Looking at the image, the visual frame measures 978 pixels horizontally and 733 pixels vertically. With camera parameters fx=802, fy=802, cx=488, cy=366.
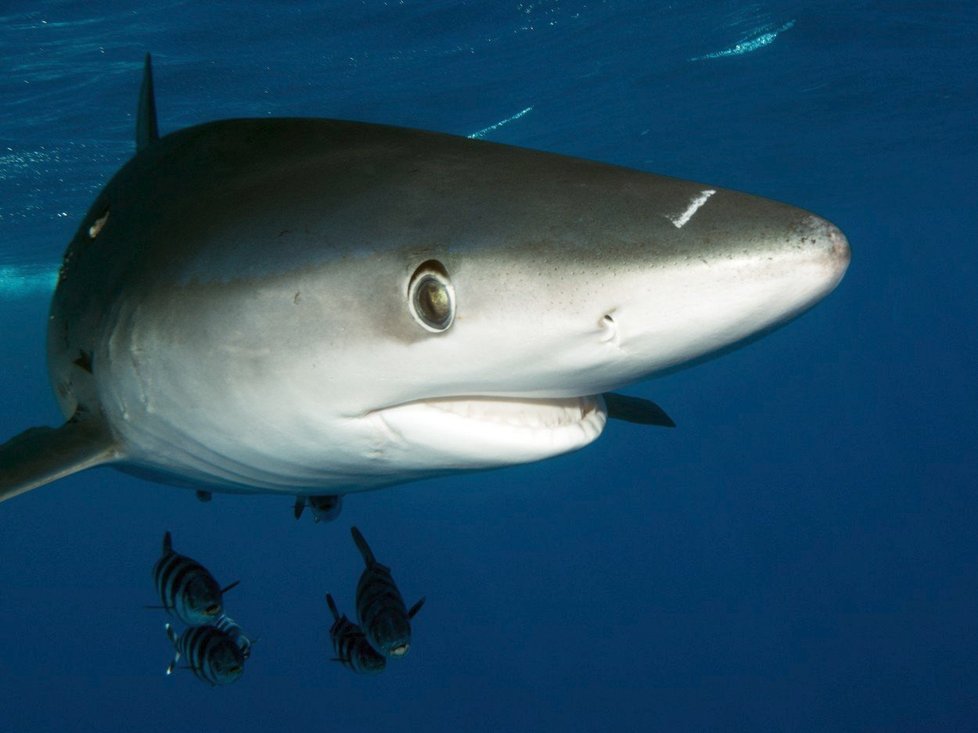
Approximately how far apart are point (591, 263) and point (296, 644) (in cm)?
4949

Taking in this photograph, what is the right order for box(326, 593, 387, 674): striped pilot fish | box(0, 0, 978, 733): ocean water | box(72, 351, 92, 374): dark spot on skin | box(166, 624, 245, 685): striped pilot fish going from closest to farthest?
box(72, 351, 92, 374): dark spot on skin < box(166, 624, 245, 685): striped pilot fish < box(326, 593, 387, 674): striped pilot fish < box(0, 0, 978, 733): ocean water

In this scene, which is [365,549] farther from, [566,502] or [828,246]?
[566,502]

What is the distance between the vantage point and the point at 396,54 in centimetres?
1393

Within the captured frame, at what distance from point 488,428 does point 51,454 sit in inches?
60.7

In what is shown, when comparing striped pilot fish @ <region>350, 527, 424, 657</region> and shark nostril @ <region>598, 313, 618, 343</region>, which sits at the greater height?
shark nostril @ <region>598, 313, 618, 343</region>

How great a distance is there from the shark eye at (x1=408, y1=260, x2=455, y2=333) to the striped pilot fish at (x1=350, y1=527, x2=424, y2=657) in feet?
9.72

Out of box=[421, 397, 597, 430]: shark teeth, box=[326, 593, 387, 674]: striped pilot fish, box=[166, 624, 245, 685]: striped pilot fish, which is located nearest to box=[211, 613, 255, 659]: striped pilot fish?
box=[166, 624, 245, 685]: striped pilot fish

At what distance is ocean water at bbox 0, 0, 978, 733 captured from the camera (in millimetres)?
13883

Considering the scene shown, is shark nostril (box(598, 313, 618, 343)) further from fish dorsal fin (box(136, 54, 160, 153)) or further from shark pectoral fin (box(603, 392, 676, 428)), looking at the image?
fish dorsal fin (box(136, 54, 160, 153))

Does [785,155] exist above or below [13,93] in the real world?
below

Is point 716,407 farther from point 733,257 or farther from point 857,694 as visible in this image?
point 733,257

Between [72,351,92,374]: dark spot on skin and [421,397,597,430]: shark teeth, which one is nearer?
[421,397,597,430]: shark teeth

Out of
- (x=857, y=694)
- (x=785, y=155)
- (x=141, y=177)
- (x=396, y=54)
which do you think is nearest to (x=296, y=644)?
(x=857, y=694)

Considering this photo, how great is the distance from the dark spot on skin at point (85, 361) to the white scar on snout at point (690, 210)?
213cm
